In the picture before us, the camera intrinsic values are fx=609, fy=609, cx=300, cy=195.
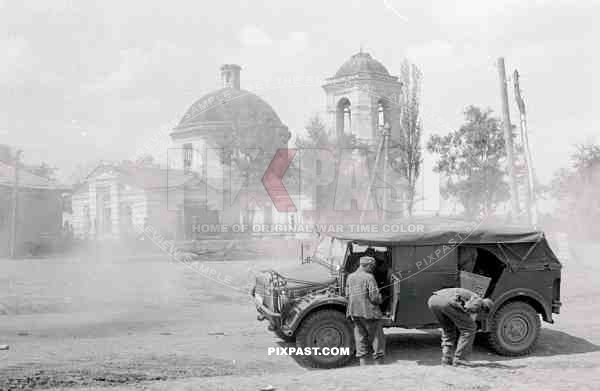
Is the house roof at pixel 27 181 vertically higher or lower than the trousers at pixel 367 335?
higher

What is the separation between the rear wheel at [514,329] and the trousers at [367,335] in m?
1.92

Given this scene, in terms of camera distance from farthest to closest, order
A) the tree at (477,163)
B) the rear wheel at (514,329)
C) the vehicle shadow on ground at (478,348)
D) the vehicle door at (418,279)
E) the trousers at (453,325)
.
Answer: the tree at (477,163) → the rear wheel at (514,329) → the vehicle shadow on ground at (478,348) → the vehicle door at (418,279) → the trousers at (453,325)

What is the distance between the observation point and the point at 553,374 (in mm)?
7965

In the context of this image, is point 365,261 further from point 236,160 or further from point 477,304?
point 236,160

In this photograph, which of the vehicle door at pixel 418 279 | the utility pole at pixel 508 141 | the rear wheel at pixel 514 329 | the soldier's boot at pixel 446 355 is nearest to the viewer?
the soldier's boot at pixel 446 355

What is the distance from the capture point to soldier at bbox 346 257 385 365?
859 centimetres

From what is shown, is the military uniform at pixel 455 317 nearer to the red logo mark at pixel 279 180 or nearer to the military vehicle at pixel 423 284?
the military vehicle at pixel 423 284

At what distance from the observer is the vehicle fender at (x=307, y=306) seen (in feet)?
28.4

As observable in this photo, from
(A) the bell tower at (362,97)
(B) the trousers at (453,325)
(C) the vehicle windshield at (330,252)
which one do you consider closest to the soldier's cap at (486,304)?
(B) the trousers at (453,325)

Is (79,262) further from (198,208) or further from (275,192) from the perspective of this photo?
(275,192)

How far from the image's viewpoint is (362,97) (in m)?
40.6

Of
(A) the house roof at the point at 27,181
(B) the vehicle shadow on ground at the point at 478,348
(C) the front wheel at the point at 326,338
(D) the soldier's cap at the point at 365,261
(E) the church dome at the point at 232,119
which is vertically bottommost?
(B) the vehicle shadow on ground at the point at 478,348

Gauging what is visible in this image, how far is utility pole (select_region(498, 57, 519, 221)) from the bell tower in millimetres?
15918

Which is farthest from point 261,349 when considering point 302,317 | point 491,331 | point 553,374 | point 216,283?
point 216,283
